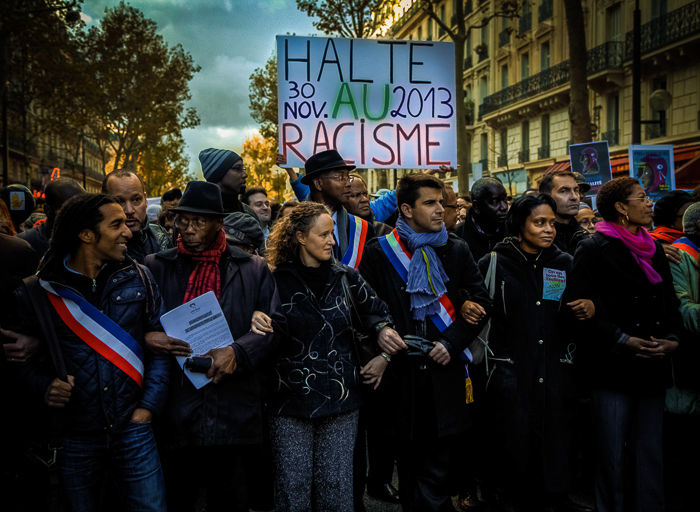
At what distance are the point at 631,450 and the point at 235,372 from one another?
2.49 m

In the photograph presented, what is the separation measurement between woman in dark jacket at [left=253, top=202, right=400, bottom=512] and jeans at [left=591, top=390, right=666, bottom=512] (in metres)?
1.49

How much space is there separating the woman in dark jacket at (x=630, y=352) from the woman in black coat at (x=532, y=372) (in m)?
0.18

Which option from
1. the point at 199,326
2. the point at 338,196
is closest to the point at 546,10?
the point at 338,196

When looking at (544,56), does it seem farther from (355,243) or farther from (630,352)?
(630,352)

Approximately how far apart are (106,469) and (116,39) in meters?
27.7

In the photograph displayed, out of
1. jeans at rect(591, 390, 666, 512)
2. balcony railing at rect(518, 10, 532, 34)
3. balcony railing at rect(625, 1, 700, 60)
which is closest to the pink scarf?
jeans at rect(591, 390, 666, 512)

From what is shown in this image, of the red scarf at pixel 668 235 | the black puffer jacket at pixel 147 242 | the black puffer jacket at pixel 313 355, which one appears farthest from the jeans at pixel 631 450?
the black puffer jacket at pixel 147 242

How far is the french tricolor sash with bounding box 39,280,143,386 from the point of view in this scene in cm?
278

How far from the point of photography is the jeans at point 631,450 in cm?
358

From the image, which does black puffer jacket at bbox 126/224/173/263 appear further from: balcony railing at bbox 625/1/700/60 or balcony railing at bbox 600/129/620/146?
balcony railing at bbox 600/129/620/146

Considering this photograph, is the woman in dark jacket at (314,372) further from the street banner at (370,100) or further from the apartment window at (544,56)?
the apartment window at (544,56)

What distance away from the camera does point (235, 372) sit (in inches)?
119

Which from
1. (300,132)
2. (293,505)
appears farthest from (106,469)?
(300,132)

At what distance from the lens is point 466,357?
3615mm
